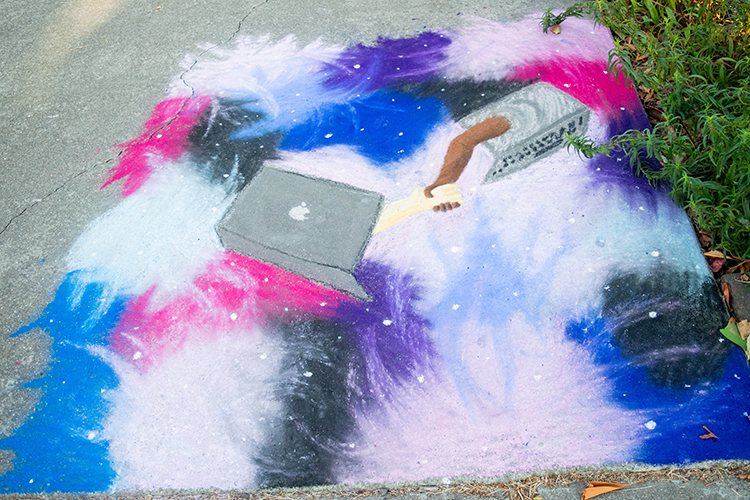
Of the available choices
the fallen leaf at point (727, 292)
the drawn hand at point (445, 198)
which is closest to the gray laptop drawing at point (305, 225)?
the drawn hand at point (445, 198)

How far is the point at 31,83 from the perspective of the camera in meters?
3.57

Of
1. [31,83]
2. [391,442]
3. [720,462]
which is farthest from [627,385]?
[31,83]

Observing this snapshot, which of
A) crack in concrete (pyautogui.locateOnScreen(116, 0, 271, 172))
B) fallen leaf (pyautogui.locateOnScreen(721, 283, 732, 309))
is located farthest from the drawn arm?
crack in concrete (pyautogui.locateOnScreen(116, 0, 271, 172))

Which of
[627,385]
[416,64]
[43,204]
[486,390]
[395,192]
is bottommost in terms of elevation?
[627,385]

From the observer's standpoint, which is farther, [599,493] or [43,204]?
[43,204]

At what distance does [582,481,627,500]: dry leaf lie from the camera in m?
1.70

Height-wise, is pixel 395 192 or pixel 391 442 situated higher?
pixel 395 192

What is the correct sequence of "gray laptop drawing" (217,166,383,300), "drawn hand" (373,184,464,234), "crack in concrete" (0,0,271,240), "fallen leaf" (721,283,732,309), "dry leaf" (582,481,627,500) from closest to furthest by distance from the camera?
"dry leaf" (582,481,627,500) < "fallen leaf" (721,283,732,309) < "gray laptop drawing" (217,166,383,300) < "drawn hand" (373,184,464,234) < "crack in concrete" (0,0,271,240)

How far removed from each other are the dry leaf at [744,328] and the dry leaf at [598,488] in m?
0.81

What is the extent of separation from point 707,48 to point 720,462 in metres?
1.91

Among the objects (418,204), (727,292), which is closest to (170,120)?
(418,204)

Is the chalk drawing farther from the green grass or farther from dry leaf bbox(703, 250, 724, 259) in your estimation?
the green grass

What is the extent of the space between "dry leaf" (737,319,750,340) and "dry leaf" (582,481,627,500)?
31.7 inches

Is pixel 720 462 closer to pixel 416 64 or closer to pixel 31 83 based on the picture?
pixel 416 64
